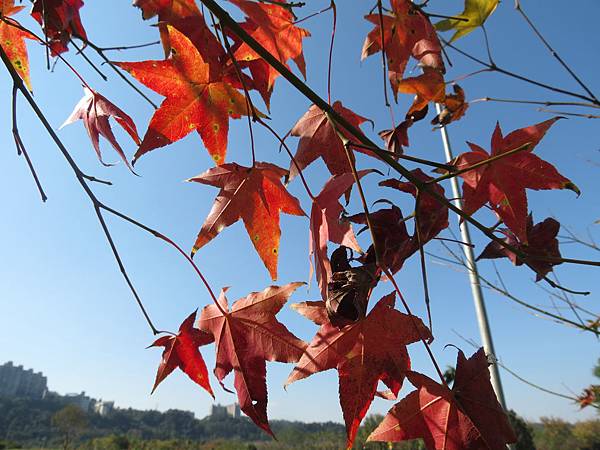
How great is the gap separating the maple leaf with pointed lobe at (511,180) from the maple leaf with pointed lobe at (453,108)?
112 millimetres

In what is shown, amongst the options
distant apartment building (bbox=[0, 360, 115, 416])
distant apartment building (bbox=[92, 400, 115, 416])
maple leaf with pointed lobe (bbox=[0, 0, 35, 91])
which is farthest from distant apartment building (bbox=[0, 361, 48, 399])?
maple leaf with pointed lobe (bbox=[0, 0, 35, 91])

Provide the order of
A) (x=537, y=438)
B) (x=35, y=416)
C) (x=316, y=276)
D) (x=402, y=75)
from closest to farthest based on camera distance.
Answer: (x=316, y=276), (x=402, y=75), (x=537, y=438), (x=35, y=416)

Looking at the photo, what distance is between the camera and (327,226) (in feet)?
0.96

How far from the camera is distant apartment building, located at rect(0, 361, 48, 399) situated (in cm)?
3196

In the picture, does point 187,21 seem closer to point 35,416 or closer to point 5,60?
point 5,60

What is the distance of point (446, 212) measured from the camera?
1.00 feet

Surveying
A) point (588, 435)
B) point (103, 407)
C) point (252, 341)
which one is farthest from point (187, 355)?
point (103, 407)

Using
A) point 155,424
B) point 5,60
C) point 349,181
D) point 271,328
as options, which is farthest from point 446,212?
point 155,424

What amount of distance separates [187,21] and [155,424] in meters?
32.1

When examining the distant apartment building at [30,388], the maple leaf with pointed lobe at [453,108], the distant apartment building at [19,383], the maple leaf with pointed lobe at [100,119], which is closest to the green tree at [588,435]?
the maple leaf with pointed lobe at [453,108]

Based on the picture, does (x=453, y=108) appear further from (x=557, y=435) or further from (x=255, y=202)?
(x=557, y=435)

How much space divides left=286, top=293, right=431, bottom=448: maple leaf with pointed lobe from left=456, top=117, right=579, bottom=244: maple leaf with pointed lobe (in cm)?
12

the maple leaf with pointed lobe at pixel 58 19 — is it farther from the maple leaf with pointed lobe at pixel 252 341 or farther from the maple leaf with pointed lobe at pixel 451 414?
the maple leaf with pointed lobe at pixel 451 414

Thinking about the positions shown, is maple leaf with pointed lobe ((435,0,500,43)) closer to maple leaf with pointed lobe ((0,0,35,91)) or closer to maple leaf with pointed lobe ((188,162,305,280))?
maple leaf with pointed lobe ((188,162,305,280))
